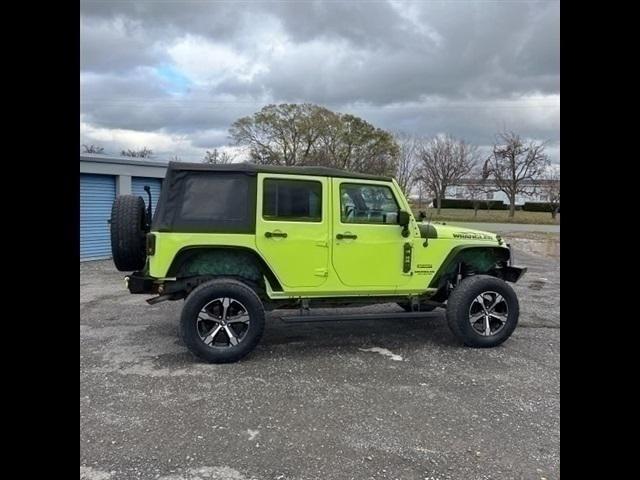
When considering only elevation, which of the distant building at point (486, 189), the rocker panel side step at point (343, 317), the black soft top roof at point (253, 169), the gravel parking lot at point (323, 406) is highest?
the distant building at point (486, 189)

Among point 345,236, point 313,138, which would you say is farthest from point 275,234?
point 313,138

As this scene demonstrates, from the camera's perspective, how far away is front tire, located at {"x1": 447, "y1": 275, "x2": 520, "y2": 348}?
5281 millimetres

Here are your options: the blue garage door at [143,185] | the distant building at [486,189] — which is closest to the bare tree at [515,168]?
the distant building at [486,189]

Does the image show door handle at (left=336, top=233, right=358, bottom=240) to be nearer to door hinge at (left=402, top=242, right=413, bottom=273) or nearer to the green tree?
door hinge at (left=402, top=242, right=413, bottom=273)

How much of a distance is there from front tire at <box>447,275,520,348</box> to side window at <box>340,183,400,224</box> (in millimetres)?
1185

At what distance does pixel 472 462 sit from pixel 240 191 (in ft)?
11.0

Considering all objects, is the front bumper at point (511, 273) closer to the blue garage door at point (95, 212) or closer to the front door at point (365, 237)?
the front door at point (365, 237)

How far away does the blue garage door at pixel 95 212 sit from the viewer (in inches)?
494

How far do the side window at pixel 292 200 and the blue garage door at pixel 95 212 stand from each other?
920cm

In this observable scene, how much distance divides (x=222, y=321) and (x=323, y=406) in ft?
5.07

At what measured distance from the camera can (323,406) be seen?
12.5ft

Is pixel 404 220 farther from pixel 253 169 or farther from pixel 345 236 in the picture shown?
pixel 253 169
